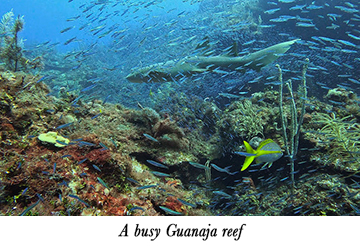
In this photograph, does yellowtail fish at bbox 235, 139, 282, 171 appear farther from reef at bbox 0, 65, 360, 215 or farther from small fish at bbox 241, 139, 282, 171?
reef at bbox 0, 65, 360, 215

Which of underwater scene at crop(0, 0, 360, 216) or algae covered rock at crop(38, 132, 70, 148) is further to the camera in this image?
algae covered rock at crop(38, 132, 70, 148)

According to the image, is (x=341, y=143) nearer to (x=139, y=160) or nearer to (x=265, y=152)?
(x=265, y=152)

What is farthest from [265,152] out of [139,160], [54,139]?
[54,139]

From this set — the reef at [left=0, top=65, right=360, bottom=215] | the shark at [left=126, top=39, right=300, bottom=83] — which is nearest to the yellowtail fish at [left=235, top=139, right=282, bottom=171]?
the reef at [left=0, top=65, right=360, bottom=215]

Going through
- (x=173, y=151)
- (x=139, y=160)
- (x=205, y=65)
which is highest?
(x=205, y=65)

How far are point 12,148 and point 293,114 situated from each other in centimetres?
657

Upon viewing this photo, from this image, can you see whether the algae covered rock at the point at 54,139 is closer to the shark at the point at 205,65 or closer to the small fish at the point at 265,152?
the small fish at the point at 265,152

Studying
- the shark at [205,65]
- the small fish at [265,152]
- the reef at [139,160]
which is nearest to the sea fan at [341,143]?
Answer: the reef at [139,160]

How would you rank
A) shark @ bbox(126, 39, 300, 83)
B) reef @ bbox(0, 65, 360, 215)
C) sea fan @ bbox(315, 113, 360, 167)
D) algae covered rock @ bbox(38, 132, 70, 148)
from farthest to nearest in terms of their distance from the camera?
shark @ bbox(126, 39, 300, 83)
sea fan @ bbox(315, 113, 360, 167)
algae covered rock @ bbox(38, 132, 70, 148)
reef @ bbox(0, 65, 360, 215)

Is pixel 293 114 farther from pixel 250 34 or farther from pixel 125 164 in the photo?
pixel 250 34

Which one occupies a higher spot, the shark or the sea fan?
the shark

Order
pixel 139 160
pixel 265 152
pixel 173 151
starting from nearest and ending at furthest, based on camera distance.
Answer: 1. pixel 265 152
2. pixel 139 160
3. pixel 173 151
